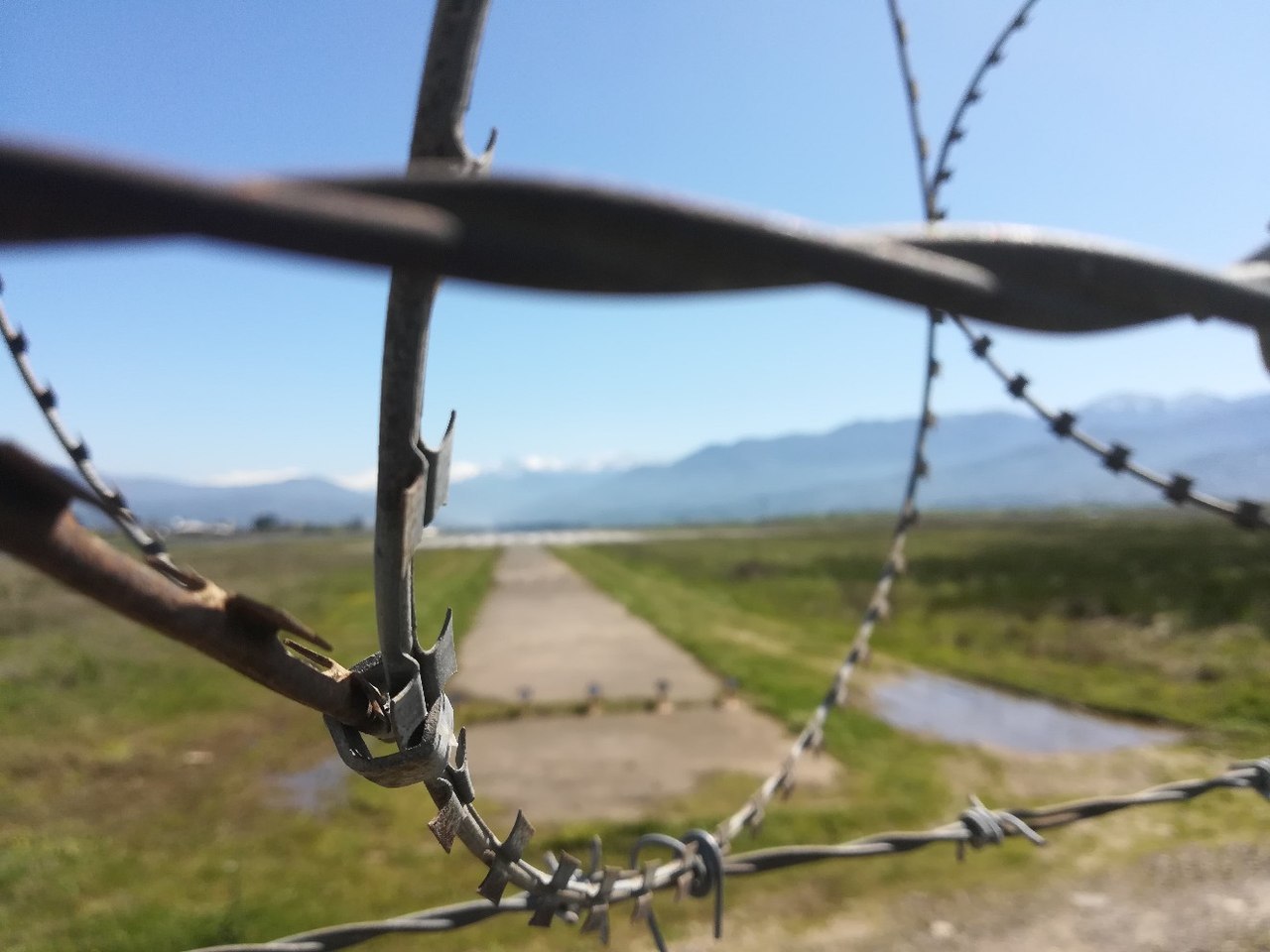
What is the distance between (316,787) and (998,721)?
411 inches

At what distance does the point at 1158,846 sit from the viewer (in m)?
7.77

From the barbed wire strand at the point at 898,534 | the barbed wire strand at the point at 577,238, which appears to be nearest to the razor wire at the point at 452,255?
the barbed wire strand at the point at 577,238

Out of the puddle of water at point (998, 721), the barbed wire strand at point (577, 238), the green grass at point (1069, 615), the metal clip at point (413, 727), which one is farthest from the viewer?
the green grass at point (1069, 615)

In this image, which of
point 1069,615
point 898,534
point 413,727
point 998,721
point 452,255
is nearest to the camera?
point 452,255

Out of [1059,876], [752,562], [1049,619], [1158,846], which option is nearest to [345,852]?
[1059,876]

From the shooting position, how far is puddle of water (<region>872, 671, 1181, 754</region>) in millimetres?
12164

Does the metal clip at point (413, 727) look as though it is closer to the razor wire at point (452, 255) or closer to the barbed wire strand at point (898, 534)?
the razor wire at point (452, 255)

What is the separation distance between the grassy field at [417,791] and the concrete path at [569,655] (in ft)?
3.22

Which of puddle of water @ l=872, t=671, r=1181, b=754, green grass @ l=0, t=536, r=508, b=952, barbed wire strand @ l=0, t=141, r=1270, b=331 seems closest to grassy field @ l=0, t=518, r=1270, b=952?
green grass @ l=0, t=536, r=508, b=952

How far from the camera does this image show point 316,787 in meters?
10.6

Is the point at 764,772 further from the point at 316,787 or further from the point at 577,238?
the point at 577,238

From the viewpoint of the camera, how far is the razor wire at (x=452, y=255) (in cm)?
39

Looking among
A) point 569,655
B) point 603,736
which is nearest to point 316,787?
point 603,736

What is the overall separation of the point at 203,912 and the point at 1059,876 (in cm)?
758
